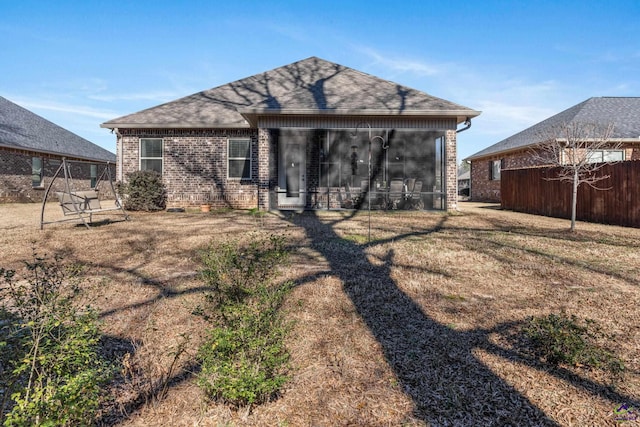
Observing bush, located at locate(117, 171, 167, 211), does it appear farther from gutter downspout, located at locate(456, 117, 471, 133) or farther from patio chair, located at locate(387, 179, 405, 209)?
gutter downspout, located at locate(456, 117, 471, 133)

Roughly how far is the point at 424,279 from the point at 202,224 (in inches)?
248

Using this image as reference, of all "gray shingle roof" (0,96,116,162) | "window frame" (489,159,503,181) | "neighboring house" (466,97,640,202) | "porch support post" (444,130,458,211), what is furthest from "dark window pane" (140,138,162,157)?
"window frame" (489,159,503,181)

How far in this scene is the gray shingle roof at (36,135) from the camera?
18.8m

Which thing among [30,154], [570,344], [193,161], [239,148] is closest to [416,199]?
[239,148]

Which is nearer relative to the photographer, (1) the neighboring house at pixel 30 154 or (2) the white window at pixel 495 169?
(1) the neighboring house at pixel 30 154

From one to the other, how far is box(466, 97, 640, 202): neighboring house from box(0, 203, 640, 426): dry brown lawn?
1232 centimetres

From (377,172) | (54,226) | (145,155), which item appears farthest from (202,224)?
(377,172)

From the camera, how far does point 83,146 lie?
84.7 feet

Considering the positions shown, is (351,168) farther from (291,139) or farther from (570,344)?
(570,344)

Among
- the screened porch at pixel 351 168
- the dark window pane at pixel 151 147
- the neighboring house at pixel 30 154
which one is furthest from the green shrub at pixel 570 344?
the neighboring house at pixel 30 154

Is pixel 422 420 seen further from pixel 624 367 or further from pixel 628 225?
pixel 628 225

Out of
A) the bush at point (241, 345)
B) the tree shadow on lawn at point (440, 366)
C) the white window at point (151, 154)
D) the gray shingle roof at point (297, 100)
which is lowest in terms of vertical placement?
the tree shadow on lawn at point (440, 366)

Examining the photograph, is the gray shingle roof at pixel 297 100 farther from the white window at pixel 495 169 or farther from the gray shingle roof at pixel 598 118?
the white window at pixel 495 169

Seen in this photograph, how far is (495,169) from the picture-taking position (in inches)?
895
